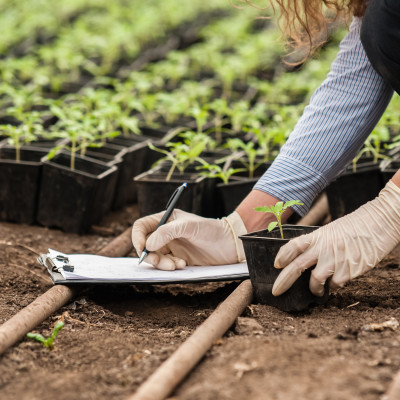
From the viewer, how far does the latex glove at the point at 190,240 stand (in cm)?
242

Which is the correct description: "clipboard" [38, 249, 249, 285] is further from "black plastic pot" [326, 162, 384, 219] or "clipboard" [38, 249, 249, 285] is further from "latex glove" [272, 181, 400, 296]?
"black plastic pot" [326, 162, 384, 219]

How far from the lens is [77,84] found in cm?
563

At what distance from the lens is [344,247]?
213cm

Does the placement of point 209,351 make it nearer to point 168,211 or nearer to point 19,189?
point 168,211

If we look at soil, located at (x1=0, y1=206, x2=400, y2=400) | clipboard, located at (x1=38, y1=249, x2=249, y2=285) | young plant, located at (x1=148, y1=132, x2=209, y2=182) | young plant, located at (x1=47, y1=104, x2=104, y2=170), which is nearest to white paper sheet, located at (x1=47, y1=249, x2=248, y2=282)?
clipboard, located at (x1=38, y1=249, x2=249, y2=285)

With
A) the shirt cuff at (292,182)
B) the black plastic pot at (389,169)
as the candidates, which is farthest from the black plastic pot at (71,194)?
the black plastic pot at (389,169)

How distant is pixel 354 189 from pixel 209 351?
1.60 metres

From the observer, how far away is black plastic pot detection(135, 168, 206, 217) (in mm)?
3092

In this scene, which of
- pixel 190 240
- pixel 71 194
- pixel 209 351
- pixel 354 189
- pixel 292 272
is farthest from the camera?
pixel 71 194

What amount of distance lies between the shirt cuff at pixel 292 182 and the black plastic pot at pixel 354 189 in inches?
22.7

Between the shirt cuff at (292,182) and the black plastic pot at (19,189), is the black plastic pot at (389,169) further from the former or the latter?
the black plastic pot at (19,189)

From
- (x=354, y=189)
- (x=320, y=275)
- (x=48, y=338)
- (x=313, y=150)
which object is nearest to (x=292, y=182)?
(x=313, y=150)

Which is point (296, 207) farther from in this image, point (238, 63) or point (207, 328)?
point (238, 63)

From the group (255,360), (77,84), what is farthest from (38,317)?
Result: (77,84)
